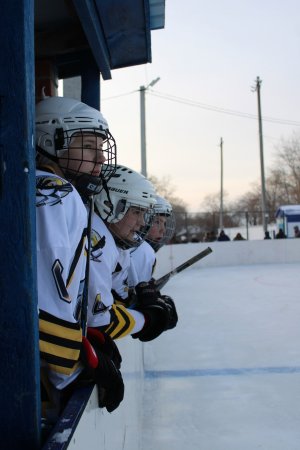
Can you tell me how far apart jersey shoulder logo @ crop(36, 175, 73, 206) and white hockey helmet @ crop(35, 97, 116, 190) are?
1.04 feet

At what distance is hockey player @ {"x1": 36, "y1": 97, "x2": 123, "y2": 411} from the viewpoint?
2.95 ft

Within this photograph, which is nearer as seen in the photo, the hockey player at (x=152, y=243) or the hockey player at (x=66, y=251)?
the hockey player at (x=66, y=251)

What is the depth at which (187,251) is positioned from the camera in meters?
11.1

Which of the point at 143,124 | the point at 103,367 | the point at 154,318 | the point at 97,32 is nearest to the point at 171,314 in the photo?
the point at 154,318

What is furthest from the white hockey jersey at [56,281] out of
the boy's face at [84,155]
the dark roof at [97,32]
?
the dark roof at [97,32]

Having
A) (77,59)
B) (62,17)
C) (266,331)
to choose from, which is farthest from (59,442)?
(266,331)

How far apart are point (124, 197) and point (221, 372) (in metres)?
1.97

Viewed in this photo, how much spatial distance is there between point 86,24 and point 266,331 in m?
3.60

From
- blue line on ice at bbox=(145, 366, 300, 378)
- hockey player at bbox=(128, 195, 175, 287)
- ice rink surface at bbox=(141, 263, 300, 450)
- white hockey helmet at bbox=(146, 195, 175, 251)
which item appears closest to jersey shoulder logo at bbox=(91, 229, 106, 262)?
hockey player at bbox=(128, 195, 175, 287)

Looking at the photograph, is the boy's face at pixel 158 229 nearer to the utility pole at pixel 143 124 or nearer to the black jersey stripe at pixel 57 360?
the black jersey stripe at pixel 57 360

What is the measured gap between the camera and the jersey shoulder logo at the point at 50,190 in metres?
0.95

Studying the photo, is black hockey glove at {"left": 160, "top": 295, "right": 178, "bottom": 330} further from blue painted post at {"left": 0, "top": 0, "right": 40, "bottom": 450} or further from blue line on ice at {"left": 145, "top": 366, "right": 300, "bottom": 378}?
blue line on ice at {"left": 145, "top": 366, "right": 300, "bottom": 378}

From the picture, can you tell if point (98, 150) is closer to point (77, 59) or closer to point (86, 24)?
point (86, 24)

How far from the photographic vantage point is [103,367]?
1108mm
